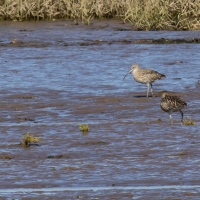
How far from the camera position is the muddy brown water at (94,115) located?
8.80m

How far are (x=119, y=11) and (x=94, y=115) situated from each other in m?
13.0

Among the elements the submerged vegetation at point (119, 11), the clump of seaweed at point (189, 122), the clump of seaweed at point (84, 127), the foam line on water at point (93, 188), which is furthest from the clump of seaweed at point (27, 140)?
the submerged vegetation at point (119, 11)

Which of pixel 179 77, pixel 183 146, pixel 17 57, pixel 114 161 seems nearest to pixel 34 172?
pixel 114 161

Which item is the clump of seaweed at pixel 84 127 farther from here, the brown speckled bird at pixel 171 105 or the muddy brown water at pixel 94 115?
the brown speckled bird at pixel 171 105

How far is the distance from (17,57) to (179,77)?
4.75 metres

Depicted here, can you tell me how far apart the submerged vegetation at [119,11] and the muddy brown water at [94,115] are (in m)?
0.56

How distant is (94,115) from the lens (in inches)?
524

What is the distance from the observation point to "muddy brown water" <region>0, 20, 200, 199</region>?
880 centimetres

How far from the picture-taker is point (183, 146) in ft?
34.6

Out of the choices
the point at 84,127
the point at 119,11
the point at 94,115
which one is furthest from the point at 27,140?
the point at 119,11

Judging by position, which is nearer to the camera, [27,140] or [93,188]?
[93,188]

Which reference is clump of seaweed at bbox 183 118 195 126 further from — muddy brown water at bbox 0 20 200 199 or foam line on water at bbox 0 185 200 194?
foam line on water at bbox 0 185 200 194

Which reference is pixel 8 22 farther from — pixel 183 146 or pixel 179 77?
pixel 183 146

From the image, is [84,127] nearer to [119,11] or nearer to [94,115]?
[94,115]
